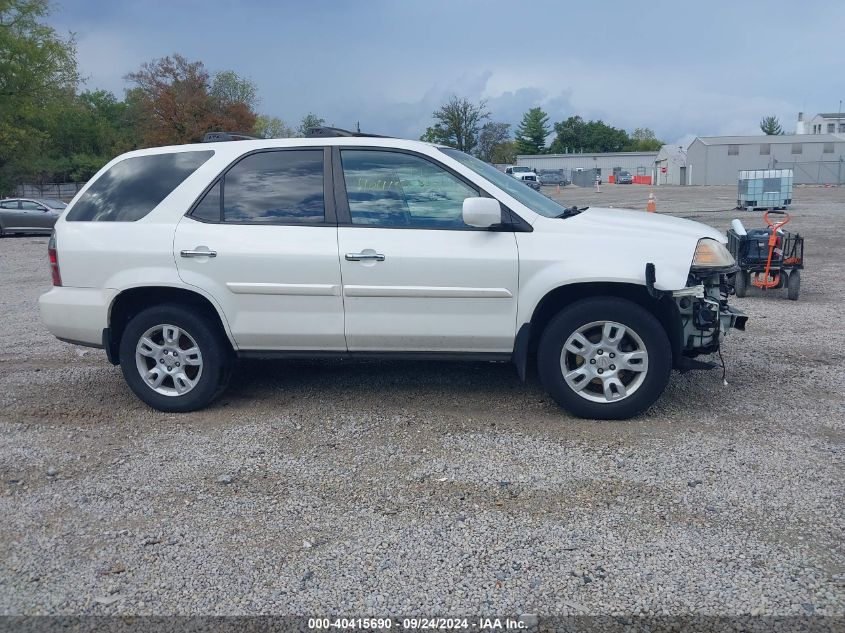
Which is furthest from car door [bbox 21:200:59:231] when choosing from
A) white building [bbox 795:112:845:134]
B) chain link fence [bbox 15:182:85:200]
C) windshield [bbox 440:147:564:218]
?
white building [bbox 795:112:845:134]

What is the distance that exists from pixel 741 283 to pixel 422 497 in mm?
7150

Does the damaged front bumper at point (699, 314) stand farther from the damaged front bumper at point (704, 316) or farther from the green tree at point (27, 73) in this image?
the green tree at point (27, 73)

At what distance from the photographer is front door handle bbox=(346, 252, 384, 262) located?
16.6ft

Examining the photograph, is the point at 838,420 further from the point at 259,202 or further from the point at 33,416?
the point at 33,416

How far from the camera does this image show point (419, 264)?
5035 millimetres

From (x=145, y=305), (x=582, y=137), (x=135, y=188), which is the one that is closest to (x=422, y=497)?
(x=145, y=305)

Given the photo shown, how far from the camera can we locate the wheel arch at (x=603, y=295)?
504 cm

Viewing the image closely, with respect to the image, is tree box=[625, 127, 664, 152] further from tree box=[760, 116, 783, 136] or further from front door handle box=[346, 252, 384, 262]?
front door handle box=[346, 252, 384, 262]

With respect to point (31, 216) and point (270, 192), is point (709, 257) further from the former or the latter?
point (31, 216)

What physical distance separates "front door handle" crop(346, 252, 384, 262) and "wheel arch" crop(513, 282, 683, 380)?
104cm

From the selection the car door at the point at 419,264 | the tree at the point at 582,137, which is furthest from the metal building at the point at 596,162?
the car door at the point at 419,264

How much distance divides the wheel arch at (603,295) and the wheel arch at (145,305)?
200 cm

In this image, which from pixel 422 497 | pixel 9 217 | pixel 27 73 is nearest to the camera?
pixel 422 497

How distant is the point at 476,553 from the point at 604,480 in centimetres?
106
